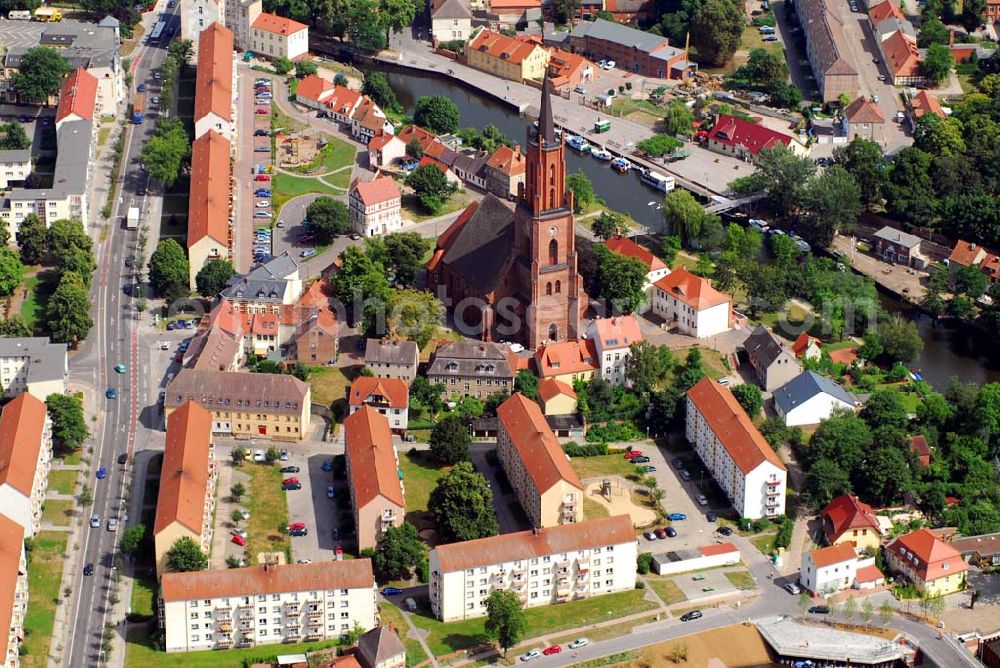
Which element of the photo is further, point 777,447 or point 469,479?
point 777,447

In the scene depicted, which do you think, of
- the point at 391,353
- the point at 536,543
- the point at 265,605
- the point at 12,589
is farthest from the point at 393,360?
the point at 12,589

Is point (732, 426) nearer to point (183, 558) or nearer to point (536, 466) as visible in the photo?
point (536, 466)

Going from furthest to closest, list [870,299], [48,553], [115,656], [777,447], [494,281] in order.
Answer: [870,299]
[494,281]
[777,447]
[48,553]
[115,656]

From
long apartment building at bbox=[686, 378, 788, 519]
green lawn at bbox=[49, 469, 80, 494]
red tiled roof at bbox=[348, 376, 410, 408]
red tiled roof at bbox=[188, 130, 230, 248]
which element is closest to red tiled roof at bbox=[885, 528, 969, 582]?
long apartment building at bbox=[686, 378, 788, 519]

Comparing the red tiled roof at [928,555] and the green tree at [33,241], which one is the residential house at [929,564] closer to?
the red tiled roof at [928,555]

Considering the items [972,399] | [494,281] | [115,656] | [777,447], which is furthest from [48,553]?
[972,399]

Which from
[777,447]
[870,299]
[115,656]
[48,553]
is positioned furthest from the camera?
[870,299]

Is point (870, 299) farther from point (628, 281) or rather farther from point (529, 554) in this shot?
point (529, 554)
